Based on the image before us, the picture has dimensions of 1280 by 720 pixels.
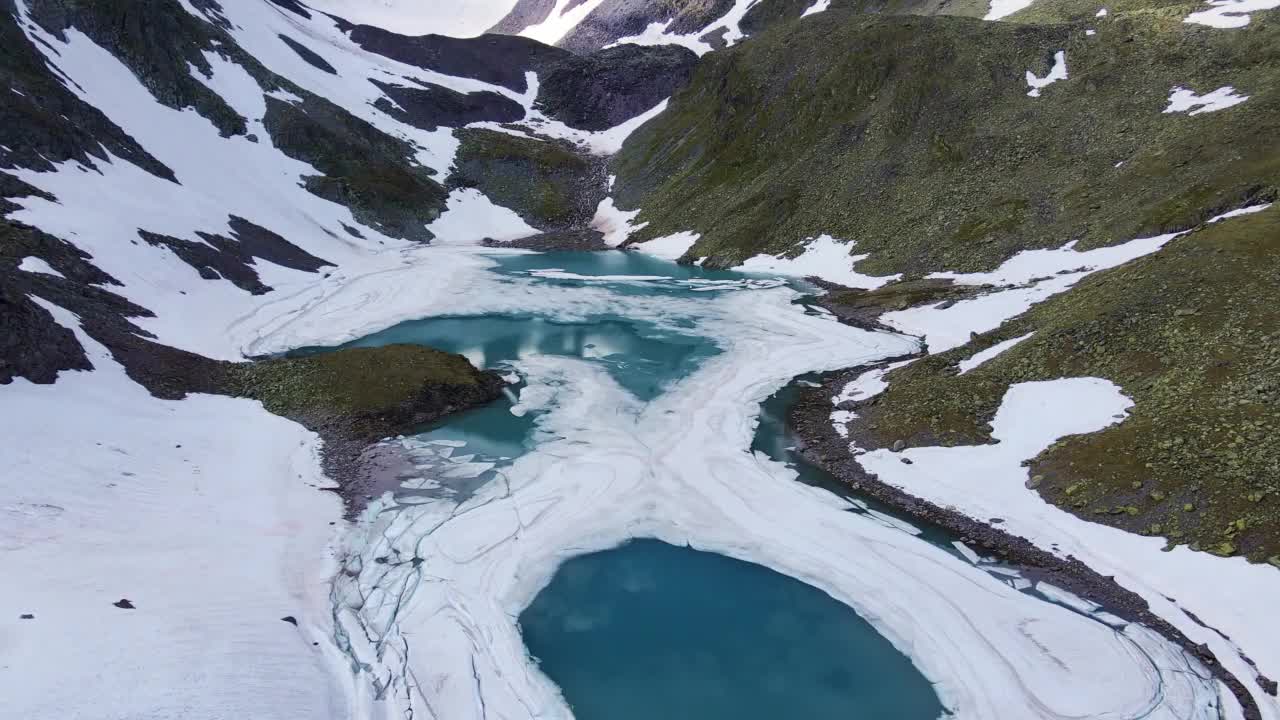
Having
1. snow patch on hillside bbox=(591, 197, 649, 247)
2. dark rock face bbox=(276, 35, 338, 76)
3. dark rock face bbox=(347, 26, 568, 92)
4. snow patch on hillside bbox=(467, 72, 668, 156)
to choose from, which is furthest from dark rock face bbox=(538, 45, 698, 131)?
dark rock face bbox=(276, 35, 338, 76)

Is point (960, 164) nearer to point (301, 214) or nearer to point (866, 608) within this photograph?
point (866, 608)

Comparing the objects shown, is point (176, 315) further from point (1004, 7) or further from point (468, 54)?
point (468, 54)

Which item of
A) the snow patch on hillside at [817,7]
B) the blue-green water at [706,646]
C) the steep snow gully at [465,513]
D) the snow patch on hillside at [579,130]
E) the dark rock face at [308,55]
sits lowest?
the blue-green water at [706,646]

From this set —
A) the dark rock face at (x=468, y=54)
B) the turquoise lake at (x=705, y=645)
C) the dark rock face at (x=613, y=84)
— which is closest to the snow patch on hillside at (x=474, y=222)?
the dark rock face at (x=613, y=84)

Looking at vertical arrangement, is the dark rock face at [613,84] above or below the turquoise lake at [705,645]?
above

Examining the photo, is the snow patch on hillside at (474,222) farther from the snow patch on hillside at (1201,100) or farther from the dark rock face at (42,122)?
the snow patch on hillside at (1201,100)

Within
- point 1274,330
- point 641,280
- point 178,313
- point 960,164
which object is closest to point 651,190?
point 641,280

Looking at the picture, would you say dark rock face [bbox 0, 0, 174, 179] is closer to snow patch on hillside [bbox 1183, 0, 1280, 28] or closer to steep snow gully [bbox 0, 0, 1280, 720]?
steep snow gully [bbox 0, 0, 1280, 720]
